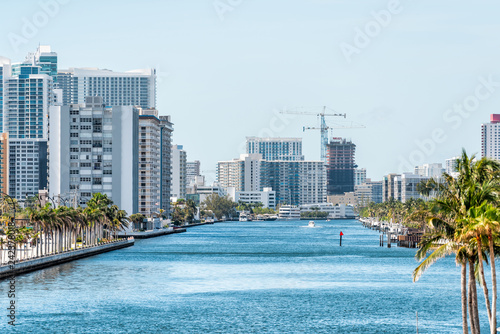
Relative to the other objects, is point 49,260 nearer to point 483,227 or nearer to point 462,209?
point 462,209

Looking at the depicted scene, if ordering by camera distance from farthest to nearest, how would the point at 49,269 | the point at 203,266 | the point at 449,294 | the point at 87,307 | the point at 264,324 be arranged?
the point at 203,266 < the point at 49,269 < the point at 449,294 < the point at 87,307 < the point at 264,324

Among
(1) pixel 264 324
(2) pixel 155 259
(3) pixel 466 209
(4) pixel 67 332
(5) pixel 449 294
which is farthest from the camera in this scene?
(2) pixel 155 259

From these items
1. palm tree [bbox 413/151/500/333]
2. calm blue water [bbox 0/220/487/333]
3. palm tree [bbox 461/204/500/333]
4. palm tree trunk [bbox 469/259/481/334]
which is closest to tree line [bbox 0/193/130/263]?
calm blue water [bbox 0/220/487/333]

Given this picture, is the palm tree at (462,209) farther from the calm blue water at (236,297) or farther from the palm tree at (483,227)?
the calm blue water at (236,297)

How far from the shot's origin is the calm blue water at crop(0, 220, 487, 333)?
256ft

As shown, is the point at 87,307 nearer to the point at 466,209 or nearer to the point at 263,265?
the point at 466,209

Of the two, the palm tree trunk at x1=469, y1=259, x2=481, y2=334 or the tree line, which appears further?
the tree line

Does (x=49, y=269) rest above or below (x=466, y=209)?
below

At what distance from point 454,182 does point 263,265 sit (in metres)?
96.2

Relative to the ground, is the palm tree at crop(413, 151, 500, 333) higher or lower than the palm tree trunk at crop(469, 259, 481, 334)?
higher

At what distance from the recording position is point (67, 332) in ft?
240

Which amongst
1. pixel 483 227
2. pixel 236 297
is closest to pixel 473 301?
pixel 483 227

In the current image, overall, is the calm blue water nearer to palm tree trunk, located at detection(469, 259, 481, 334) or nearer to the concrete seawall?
the concrete seawall

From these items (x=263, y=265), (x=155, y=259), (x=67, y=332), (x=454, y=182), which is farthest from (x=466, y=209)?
(x=155, y=259)
